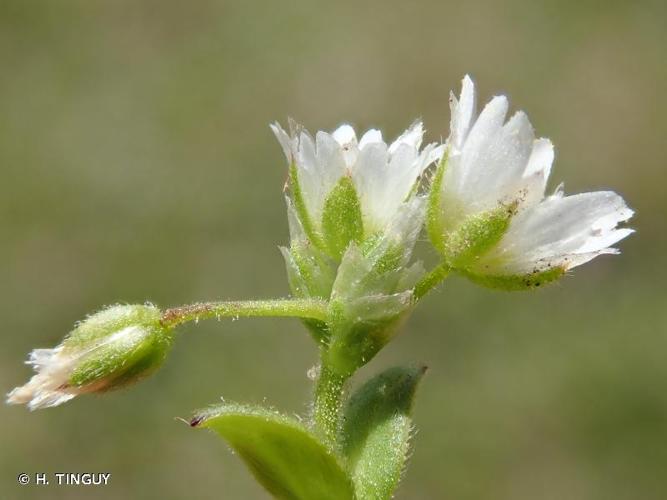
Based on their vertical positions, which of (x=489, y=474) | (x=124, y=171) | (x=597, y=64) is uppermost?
(x=124, y=171)

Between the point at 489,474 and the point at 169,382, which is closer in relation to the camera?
the point at 489,474

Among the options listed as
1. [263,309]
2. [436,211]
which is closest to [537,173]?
[436,211]

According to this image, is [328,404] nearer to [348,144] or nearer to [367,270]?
[367,270]

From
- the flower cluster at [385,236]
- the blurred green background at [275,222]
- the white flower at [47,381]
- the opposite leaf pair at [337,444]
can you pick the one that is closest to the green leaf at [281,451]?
the opposite leaf pair at [337,444]

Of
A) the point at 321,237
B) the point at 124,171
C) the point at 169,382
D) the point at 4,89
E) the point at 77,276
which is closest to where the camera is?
the point at 321,237

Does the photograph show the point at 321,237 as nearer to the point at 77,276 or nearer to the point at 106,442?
the point at 106,442

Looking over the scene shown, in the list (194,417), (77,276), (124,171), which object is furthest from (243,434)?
(124,171)

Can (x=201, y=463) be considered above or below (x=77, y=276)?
below

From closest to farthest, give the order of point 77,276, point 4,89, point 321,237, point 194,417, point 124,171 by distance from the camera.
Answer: point 194,417 → point 321,237 → point 77,276 → point 124,171 → point 4,89
